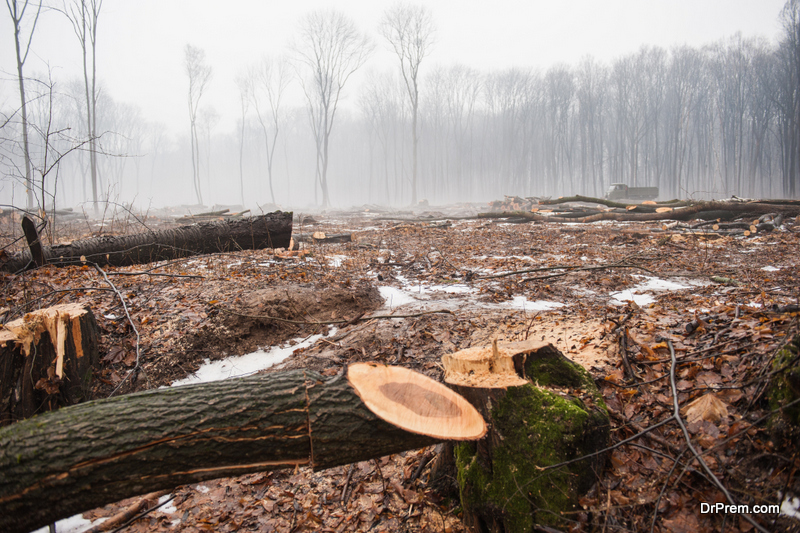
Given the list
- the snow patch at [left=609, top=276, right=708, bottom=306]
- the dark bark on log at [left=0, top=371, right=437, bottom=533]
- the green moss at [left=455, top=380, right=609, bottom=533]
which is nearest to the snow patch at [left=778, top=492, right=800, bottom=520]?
the green moss at [left=455, top=380, right=609, bottom=533]

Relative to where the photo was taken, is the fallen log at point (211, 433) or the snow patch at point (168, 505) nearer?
the fallen log at point (211, 433)

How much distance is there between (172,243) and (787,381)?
7.49m

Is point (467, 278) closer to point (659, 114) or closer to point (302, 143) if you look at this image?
point (659, 114)

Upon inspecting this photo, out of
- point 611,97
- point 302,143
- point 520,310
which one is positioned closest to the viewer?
point 520,310

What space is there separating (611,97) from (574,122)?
3.96 m

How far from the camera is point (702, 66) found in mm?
33906

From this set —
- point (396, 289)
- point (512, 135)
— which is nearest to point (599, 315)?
point (396, 289)

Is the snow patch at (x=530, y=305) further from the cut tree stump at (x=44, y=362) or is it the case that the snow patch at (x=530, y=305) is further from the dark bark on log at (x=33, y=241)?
the dark bark on log at (x=33, y=241)

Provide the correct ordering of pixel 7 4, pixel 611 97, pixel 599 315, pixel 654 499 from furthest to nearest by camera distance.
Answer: pixel 611 97
pixel 7 4
pixel 599 315
pixel 654 499

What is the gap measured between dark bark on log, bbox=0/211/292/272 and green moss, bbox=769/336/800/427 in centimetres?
681

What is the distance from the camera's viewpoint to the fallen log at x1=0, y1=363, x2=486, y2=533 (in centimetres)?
147

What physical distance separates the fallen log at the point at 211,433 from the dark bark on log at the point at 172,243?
17.5ft

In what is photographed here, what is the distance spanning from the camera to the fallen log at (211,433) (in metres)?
1.47

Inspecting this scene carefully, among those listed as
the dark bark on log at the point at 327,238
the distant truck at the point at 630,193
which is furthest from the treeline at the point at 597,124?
the dark bark on log at the point at 327,238
